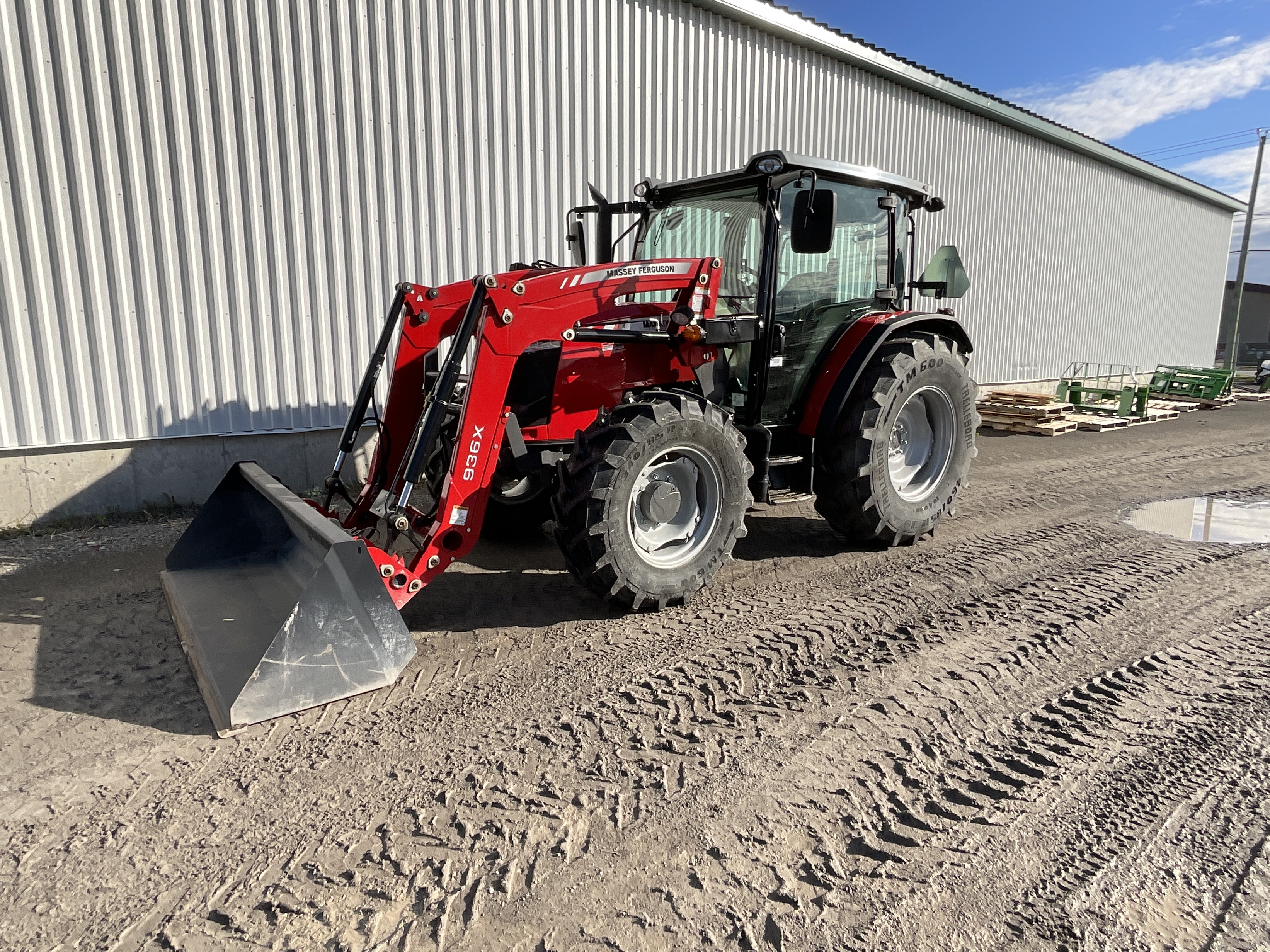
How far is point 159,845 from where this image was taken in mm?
2236

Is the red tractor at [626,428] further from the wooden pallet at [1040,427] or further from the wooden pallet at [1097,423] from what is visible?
the wooden pallet at [1097,423]

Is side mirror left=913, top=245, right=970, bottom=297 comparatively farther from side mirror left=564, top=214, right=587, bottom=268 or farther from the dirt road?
the dirt road


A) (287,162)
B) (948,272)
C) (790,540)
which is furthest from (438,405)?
(948,272)

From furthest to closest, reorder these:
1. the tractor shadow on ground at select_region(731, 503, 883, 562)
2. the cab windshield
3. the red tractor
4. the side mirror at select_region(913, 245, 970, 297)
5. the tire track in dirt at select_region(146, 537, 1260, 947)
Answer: the side mirror at select_region(913, 245, 970, 297) < the tractor shadow on ground at select_region(731, 503, 883, 562) < the cab windshield < the red tractor < the tire track in dirt at select_region(146, 537, 1260, 947)

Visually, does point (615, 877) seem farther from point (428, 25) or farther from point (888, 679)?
point (428, 25)

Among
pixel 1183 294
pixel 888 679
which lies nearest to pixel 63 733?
pixel 888 679

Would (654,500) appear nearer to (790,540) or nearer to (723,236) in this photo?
(790,540)

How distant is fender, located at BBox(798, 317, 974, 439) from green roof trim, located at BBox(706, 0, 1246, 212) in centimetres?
516

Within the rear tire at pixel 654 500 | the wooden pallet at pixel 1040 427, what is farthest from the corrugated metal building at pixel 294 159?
the wooden pallet at pixel 1040 427

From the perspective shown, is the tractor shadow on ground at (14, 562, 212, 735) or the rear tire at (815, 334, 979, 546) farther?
the rear tire at (815, 334, 979, 546)

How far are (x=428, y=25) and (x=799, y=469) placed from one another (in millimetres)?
5024

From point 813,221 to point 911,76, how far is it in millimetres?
8217

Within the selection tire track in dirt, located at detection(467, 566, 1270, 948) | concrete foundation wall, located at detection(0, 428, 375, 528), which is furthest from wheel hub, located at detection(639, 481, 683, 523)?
concrete foundation wall, located at detection(0, 428, 375, 528)

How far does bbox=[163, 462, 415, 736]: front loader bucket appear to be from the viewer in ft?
9.36
